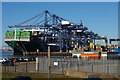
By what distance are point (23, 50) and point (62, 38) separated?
18612mm

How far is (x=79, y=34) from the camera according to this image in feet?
465

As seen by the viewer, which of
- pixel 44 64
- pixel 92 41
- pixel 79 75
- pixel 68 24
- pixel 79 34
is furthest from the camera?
pixel 92 41

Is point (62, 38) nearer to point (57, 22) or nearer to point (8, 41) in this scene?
point (57, 22)

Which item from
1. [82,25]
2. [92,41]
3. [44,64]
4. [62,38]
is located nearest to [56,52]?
[62,38]

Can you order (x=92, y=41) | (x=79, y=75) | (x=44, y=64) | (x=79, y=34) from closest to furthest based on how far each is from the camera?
(x=79, y=75) < (x=44, y=64) < (x=79, y=34) < (x=92, y=41)

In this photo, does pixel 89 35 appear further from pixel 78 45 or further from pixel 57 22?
pixel 57 22

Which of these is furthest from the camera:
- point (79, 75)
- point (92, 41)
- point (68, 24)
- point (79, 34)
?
point (92, 41)

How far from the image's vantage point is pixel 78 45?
145625 mm

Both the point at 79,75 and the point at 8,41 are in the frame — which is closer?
the point at 79,75

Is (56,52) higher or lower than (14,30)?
lower

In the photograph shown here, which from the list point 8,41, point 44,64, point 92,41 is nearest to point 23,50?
point 8,41

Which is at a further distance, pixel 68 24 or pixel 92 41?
pixel 92 41

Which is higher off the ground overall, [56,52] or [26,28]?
[26,28]

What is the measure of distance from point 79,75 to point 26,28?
362 ft
